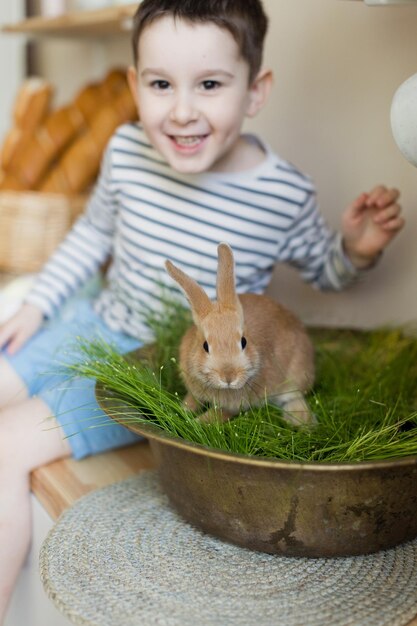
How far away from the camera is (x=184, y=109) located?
92 centimetres

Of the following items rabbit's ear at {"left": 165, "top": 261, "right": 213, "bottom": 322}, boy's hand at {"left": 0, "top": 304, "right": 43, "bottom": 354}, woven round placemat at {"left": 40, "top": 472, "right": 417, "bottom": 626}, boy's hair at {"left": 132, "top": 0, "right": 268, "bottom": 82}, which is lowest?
woven round placemat at {"left": 40, "top": 472, "right": 417, "bottom": 626}

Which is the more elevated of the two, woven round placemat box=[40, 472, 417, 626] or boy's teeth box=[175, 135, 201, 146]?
boy's teeth box=[175, 135, 201, 146]

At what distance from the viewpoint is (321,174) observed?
1.23 m

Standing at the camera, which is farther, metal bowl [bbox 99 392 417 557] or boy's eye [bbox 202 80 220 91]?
boy's eye [bbox 202 80 220 91]

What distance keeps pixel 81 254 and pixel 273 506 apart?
0.67 metres

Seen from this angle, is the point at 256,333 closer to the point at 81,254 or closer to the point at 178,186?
the point at 178,186

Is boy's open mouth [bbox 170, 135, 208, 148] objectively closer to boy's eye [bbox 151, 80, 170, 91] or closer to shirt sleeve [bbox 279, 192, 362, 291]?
boy's eye [bbox 151, 80, 170, 91]

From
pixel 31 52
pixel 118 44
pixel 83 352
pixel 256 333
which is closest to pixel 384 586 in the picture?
pixel 256 333

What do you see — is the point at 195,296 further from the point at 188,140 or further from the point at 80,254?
the point at 80,254

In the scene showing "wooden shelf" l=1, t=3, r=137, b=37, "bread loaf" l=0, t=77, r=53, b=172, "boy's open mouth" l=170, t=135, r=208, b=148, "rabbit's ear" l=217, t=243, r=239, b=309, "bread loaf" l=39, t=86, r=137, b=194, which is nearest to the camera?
"rabbit's ear" l=217, t=243, r=239, b=309

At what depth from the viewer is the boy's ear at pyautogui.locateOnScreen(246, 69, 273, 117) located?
102cm

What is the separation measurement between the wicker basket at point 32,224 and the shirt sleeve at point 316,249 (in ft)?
2.04

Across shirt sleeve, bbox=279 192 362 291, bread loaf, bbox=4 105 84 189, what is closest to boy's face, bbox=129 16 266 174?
shirt sleeve, bbox=279 192 362 291

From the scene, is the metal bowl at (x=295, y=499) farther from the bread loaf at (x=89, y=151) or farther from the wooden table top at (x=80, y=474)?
the bread loaf at (x=89, y=151)
